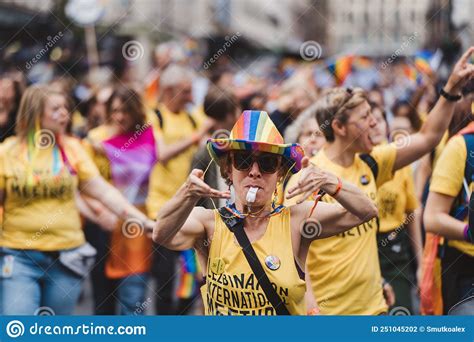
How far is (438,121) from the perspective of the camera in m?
5.58

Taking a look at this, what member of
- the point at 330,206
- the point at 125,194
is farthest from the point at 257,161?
the point at 125,194

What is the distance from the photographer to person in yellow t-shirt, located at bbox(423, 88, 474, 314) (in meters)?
5.55

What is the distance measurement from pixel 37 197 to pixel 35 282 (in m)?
0.50

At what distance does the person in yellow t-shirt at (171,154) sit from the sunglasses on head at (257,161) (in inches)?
112

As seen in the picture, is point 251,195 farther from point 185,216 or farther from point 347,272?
point 347,272

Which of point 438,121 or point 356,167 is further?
point 356,167

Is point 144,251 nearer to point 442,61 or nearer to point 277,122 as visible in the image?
point 277,122

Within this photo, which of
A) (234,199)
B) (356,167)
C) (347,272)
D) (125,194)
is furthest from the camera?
(125,194)

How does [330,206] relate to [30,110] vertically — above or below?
below

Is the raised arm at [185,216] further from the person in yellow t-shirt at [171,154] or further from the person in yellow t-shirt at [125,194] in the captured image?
the person in yellow t-shirt at [171,154]

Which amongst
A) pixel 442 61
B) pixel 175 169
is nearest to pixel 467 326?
pixel 175 169

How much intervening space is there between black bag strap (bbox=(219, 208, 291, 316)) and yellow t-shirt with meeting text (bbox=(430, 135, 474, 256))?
154 centimetres

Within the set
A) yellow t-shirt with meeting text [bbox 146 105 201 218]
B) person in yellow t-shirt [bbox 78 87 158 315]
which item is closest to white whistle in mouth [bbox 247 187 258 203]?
person in yellow t-shirt [bbox 78 87 158 315]

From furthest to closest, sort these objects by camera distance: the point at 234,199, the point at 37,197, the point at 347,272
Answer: the point at 37,197 → the point at 347,272 → the point at 234,199
